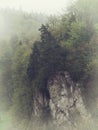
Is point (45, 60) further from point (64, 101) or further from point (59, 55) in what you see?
point (64, 101)

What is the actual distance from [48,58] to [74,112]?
433 inches

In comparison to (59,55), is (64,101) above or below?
below

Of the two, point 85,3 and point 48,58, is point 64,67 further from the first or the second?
point 85,3

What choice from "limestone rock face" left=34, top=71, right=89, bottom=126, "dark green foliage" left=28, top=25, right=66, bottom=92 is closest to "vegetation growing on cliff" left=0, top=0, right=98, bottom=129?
"dark green foliage" left=28, top=25, right=66, bottom=92

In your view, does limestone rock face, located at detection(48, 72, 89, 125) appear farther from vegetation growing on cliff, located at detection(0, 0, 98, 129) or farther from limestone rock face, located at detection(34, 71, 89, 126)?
vegetation growing on cliff, located at detection(0, 0, 98, 129)

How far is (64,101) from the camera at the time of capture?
76125 millimetres

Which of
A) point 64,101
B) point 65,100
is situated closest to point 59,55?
point 65,100

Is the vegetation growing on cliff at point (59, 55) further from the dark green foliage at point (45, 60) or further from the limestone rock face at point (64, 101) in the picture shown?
the limestone rock face at point (64, 101)

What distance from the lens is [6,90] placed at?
11150 cm

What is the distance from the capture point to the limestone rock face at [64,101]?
74188 millimetres

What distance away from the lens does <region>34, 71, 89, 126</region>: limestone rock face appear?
74.2m

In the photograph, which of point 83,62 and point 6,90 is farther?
point 6,90

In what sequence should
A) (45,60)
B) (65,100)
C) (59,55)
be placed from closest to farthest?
(65,100)
(59,55)
(45,60)

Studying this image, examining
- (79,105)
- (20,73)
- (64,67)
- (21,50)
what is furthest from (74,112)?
(21,50)
